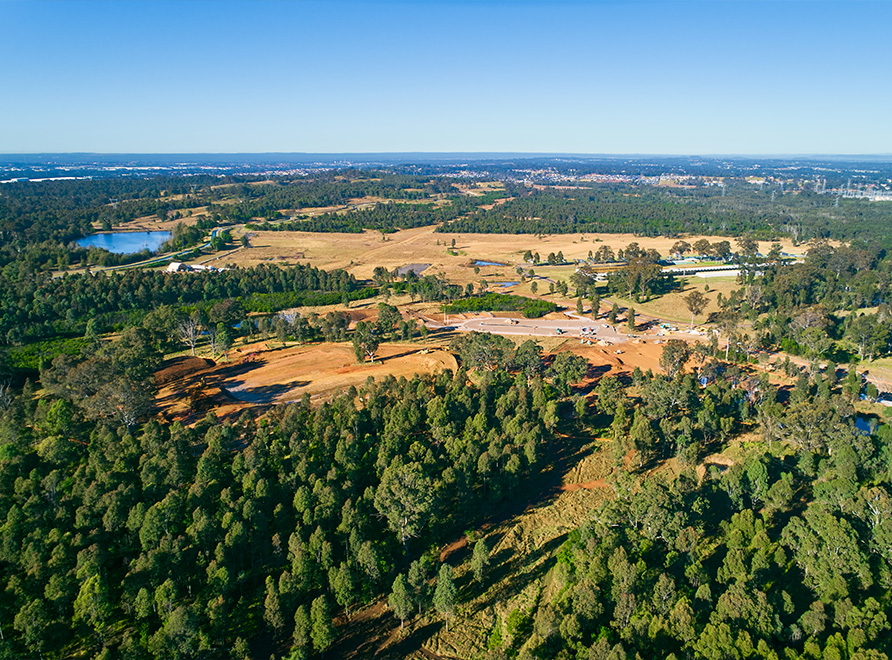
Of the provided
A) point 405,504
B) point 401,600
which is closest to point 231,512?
point 405,504

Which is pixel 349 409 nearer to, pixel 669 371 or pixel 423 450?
pixel 423 450

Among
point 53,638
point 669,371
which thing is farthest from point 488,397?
point 53,638

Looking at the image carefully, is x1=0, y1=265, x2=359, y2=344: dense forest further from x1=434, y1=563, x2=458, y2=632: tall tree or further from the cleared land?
x1=434, y1=563, x2=458, y2=632: tall tree

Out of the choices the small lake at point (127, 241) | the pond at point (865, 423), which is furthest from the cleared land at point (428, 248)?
the pond at point (865, 423)

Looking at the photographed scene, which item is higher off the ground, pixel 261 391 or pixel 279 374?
pixel 279 374

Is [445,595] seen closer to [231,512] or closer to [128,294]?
[231,512]
